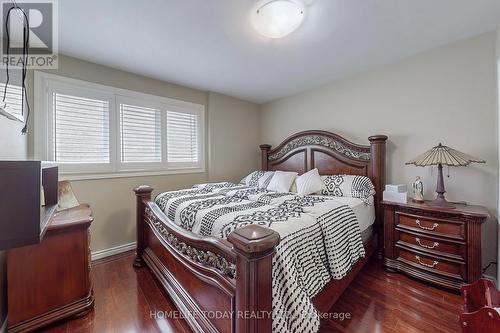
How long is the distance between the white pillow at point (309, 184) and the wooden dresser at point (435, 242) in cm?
71

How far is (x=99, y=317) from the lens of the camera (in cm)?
164

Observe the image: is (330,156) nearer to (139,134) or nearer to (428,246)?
(428,246)

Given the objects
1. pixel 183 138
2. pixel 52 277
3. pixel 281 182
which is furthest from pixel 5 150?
pixel 281 182

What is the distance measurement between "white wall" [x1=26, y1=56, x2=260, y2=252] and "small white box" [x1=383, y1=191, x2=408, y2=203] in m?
2.42

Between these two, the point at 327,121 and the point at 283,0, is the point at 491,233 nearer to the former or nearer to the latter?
the point at 327,121

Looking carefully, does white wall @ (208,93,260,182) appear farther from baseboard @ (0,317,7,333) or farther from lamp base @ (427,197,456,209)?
lamp base @ (427,197,456,209)

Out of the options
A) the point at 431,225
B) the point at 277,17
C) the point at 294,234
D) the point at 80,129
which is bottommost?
the point at 431,225

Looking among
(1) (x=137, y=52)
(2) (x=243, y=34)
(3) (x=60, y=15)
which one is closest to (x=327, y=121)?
(2) (x=243, y=34)

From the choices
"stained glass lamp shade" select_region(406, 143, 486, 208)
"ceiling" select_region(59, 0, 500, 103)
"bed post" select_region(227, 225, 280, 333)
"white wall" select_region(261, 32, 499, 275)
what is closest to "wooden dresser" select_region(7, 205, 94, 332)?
"bed post" select_region(227, 225, 280, 333)

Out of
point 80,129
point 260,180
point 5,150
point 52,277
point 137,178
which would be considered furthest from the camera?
point 260,180

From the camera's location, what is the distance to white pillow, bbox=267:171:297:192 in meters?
2.81

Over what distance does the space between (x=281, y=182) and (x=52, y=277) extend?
7.71 feet

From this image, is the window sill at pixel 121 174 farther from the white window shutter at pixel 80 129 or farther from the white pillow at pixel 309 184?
the white pillow at pixel 309 184

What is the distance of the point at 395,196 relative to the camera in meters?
2.25
